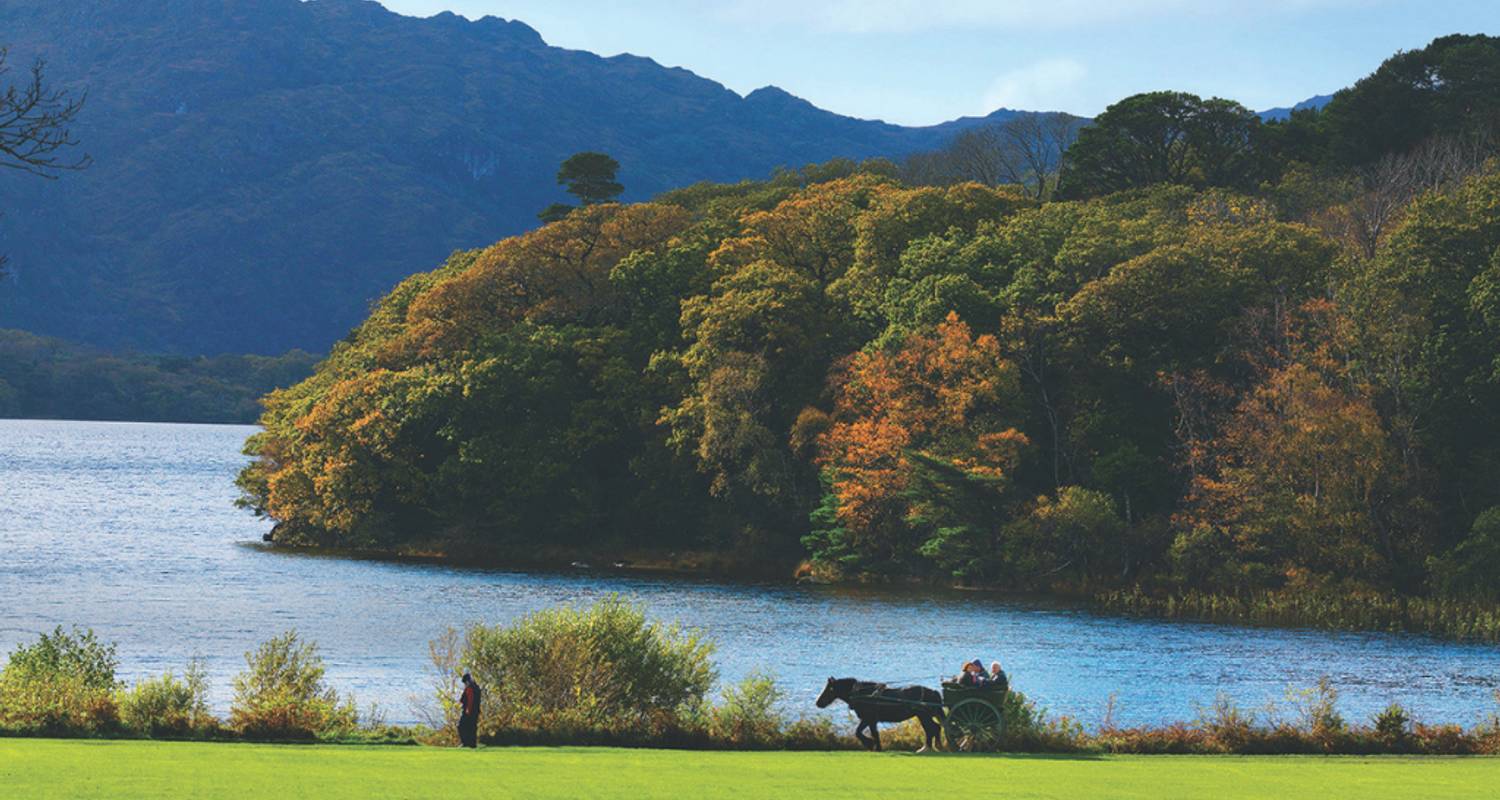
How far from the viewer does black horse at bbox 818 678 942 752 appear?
26922 millimetres

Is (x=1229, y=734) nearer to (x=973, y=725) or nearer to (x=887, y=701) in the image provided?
(x=973, y=725)

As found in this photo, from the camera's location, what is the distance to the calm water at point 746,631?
45062mm

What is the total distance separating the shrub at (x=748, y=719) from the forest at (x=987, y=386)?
4283 centimetres

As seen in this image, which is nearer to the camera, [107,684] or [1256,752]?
[1256,752]

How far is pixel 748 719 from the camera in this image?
28453 millimetres

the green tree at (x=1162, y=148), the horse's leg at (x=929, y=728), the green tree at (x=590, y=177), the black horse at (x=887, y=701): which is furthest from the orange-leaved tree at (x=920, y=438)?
the green tree at (x=590, y=177)

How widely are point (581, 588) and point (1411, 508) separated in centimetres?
3765

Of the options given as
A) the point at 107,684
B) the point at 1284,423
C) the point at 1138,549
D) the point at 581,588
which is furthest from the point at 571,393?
the point at 107,684

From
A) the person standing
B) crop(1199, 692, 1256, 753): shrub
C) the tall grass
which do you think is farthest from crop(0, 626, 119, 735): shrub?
the tall grass

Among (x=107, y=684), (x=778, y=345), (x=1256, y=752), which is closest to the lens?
(x=1256, y=752)

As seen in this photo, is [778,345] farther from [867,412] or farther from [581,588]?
[581,588]

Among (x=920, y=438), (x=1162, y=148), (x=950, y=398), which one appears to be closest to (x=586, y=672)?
(x=950, y=398)

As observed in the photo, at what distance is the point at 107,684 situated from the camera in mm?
30422

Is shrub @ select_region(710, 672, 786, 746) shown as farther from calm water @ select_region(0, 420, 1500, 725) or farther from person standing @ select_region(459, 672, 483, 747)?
calm water @ select_region(0, 420, 1500, 725)
